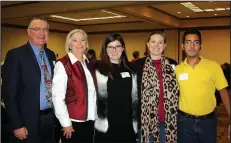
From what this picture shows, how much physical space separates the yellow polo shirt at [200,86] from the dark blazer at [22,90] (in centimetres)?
121

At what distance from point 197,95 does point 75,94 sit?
1.00m

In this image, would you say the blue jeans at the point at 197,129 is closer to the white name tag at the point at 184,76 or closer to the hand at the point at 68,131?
the white name tag at the point at 184,76

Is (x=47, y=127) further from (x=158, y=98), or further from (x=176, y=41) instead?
(x=176, y=41)

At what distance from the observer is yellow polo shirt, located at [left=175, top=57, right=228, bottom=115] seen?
2301 mm

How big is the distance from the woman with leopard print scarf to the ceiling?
3.53 m

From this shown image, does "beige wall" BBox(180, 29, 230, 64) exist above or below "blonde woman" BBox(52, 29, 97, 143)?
above

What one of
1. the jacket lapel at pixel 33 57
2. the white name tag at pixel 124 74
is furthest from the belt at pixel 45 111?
the white name tag at pixel 124 74

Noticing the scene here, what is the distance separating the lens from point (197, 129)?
2.32 m

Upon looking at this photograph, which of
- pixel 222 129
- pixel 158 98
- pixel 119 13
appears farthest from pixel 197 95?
pixel 119 13

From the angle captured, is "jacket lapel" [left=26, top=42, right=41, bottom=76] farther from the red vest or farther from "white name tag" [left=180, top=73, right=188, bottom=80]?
"white name tag" [left=180, top=73, right=188, bottom=80]

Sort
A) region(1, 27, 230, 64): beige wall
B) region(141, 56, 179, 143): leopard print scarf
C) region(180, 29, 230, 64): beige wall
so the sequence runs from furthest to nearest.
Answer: region(180, 29, 230, 64): beige wall < region(1, 27, 230, 64): beige wall < region(141, 56, 179, 143): leopard print scarf

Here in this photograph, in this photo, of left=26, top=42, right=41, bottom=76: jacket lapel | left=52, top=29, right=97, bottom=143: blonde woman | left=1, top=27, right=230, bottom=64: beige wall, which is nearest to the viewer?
left=52, top=29, right=97, bottom=143: blonde woman

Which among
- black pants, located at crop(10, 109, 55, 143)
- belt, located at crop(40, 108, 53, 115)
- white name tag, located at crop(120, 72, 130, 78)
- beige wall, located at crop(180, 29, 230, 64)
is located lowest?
black pants, located at crop(10, 109, 55, 143)

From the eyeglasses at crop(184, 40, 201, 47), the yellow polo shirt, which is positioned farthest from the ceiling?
the yellow polo shirt
